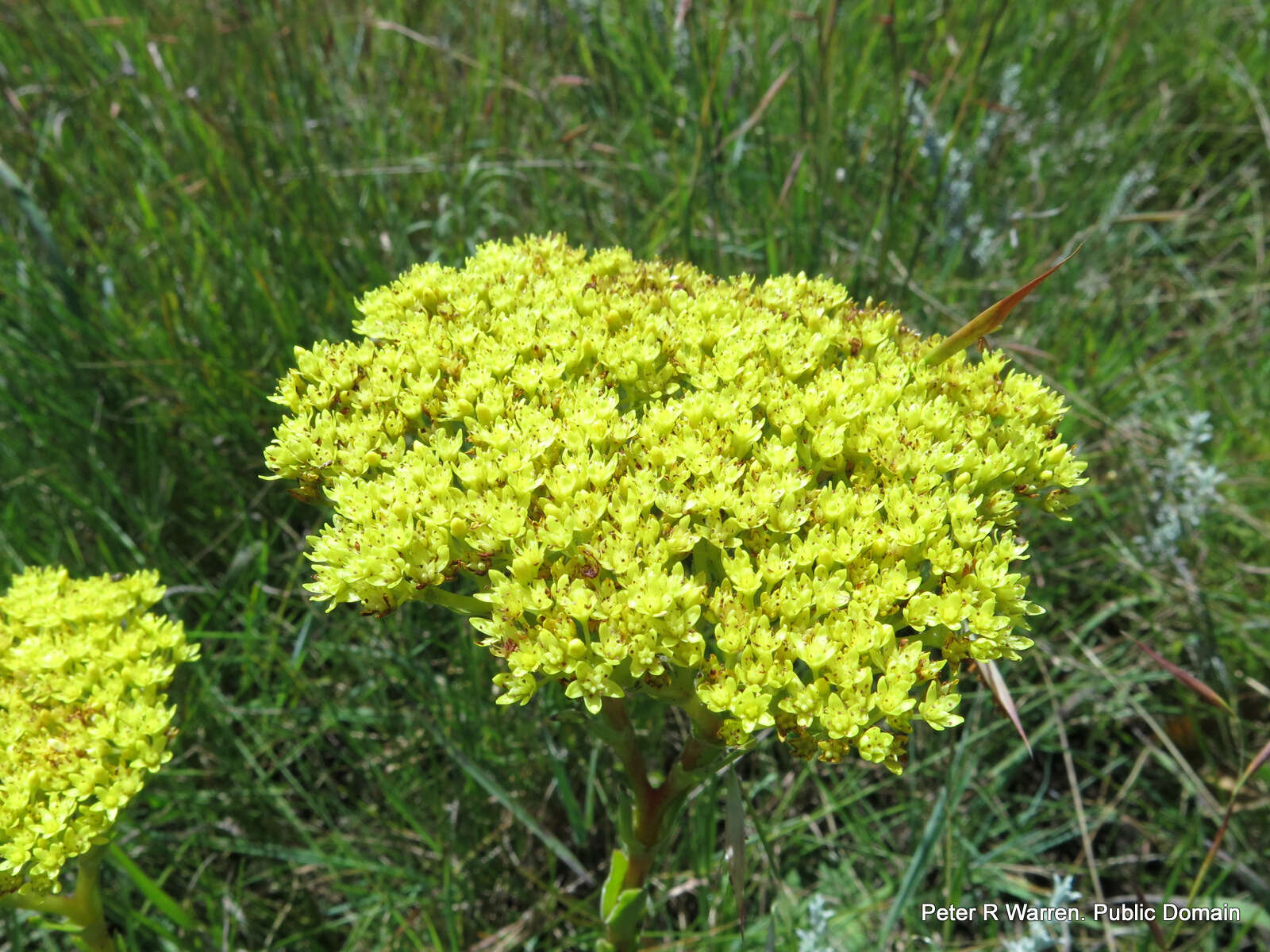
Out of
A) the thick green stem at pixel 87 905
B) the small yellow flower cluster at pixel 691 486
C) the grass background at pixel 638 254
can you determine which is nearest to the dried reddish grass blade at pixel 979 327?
the small yellow flower cluster at pixel 691 486

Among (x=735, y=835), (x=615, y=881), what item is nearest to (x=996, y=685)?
(x=735, y=835)

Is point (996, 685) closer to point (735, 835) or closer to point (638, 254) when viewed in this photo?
point (735, 835)

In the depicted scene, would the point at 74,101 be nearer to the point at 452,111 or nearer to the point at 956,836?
the point at 452,111

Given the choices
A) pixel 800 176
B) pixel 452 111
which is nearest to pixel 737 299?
pixel 800 176

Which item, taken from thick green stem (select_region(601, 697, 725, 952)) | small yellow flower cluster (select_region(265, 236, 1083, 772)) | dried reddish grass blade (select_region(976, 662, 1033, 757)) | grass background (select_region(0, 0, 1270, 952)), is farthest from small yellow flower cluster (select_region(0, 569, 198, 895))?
dried reddish grass blade (select_region(976, 662, 1033, 757))

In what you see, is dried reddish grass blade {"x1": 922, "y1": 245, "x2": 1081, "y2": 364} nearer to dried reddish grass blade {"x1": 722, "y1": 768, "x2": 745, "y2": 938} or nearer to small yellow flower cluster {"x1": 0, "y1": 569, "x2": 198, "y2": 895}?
dried reddish grass blade {"x1": 722, "y1": 768, "x2": 745, "y2": 938}

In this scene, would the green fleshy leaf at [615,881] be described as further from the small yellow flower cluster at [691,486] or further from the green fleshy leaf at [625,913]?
the small yellow flower cluster at [691,486]
